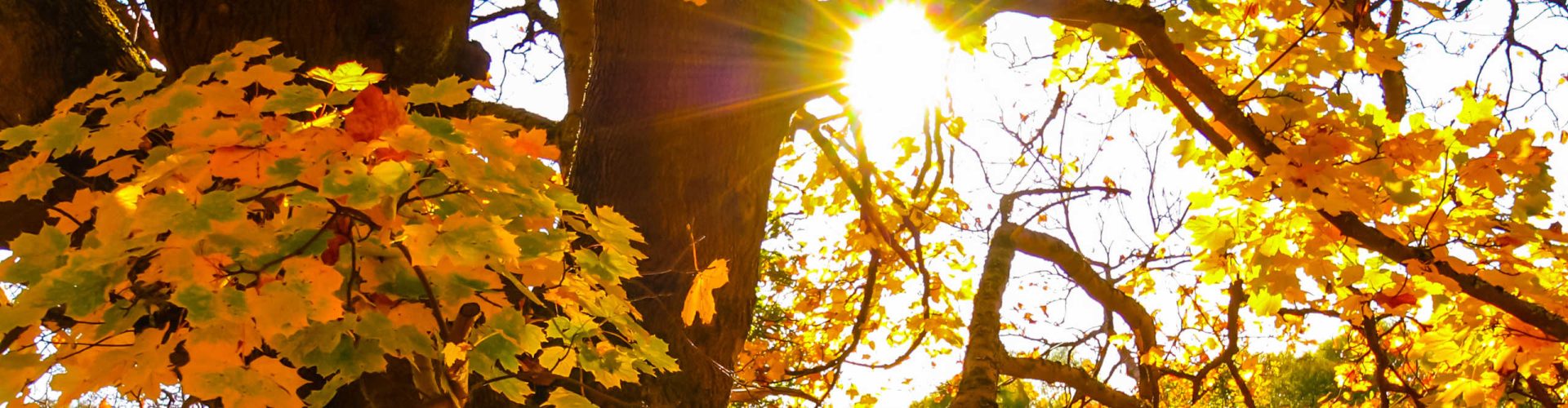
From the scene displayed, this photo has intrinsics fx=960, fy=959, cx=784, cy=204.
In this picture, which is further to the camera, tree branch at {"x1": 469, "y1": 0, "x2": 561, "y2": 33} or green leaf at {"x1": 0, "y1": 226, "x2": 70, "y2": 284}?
tree branch at {"x1": 469, "y1": 0, "x2": 561, "y2": 33}

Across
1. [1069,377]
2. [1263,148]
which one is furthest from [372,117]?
[1069,377]

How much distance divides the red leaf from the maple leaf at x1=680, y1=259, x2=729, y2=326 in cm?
62

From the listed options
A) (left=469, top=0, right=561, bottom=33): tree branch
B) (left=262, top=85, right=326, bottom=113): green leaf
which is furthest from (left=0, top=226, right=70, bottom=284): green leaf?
(left=469, top=0, right=561, bottom=33): tree branch

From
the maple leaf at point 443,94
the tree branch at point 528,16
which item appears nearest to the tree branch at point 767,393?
the maple leaf at point 443,94

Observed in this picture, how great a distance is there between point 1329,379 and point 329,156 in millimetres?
23972

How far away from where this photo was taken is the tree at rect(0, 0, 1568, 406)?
3.86ft

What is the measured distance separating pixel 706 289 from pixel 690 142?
1.66 ft

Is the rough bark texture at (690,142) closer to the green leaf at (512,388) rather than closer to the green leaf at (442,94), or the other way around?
the green leaf at (512,388)

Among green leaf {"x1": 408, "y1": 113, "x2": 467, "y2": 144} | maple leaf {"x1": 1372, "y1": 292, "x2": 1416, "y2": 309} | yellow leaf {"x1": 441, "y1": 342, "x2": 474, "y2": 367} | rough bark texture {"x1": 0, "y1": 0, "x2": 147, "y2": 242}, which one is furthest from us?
maple leaf {"x1": 1372, "y1": 292, "x2": 1416, "y2": 309}

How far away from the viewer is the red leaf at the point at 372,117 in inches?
48.6

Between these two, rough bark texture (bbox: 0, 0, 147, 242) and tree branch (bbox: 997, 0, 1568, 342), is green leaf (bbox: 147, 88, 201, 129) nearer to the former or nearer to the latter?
rough bark texture (bbox: 0, 0, 147, 242)

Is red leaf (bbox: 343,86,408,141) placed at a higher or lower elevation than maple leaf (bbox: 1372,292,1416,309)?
lower

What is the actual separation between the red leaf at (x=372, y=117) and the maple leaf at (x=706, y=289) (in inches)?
24.4

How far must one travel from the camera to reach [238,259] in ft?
3.52
